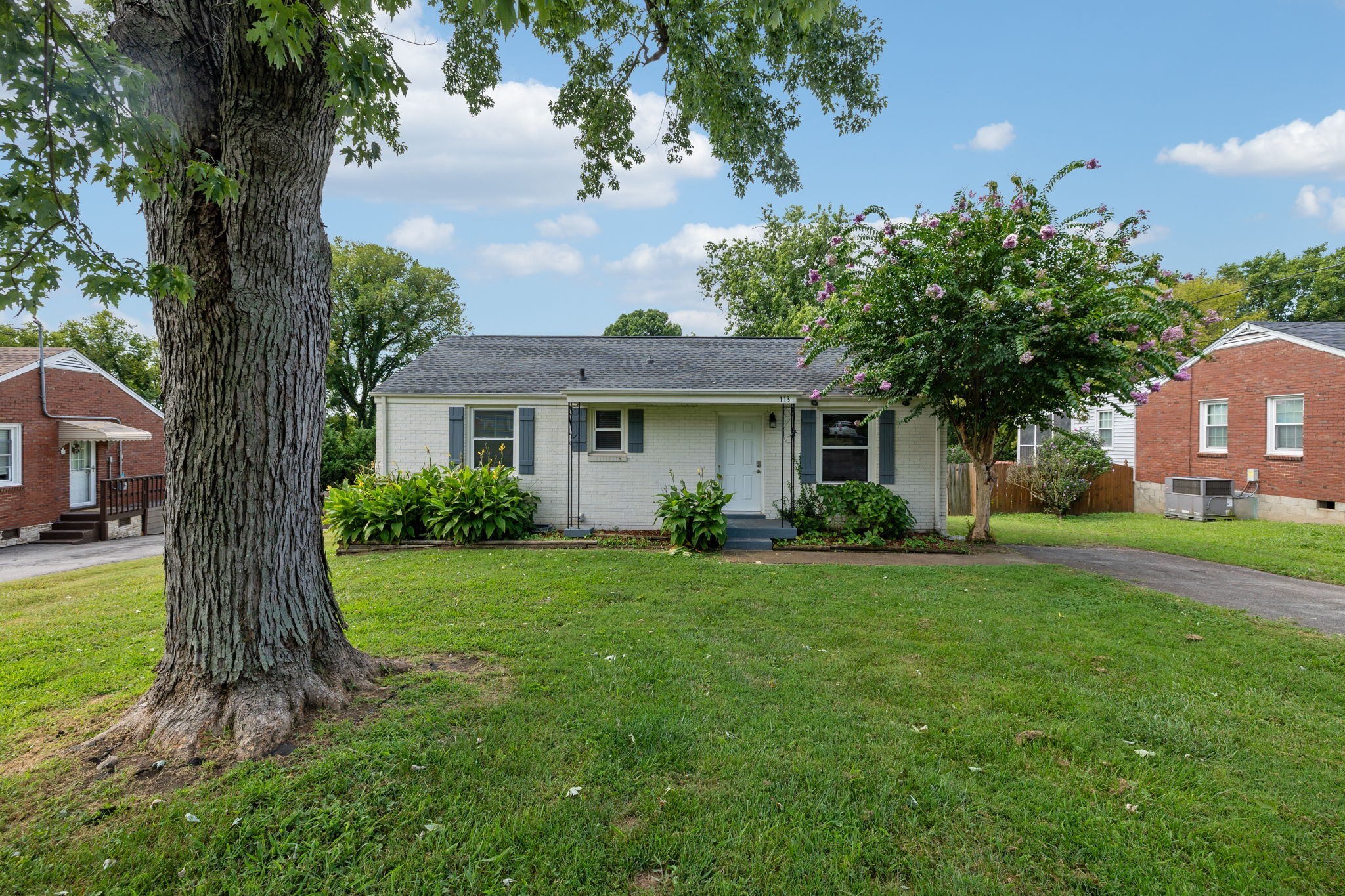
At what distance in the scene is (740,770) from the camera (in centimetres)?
285

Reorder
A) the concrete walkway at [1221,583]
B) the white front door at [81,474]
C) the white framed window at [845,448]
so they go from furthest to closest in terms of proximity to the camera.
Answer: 1. the white front door at [81,474]
2. the white framed window at [845,448]
3. the concrete walkway at [1221,583]

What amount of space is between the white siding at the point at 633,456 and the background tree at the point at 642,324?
28293mm

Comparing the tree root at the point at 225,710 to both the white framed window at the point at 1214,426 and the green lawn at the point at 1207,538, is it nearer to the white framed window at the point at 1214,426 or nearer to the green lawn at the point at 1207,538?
the green lawn at the point at 1207,538

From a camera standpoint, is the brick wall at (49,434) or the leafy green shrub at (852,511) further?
the brick wall at (49,434)

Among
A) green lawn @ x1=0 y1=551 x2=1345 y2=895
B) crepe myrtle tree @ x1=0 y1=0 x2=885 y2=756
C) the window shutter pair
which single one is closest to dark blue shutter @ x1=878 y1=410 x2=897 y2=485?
the window shutter pair

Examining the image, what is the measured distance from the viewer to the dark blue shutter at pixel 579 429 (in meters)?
11.4

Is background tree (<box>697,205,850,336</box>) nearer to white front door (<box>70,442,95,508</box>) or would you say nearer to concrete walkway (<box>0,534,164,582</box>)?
concrete walkway (<box>0,534,164,582</box>)

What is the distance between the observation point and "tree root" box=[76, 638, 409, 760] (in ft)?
9.39

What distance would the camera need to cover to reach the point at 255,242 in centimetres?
305

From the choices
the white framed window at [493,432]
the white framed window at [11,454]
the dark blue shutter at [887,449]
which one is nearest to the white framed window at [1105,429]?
the dark blue shutter at [887,449]

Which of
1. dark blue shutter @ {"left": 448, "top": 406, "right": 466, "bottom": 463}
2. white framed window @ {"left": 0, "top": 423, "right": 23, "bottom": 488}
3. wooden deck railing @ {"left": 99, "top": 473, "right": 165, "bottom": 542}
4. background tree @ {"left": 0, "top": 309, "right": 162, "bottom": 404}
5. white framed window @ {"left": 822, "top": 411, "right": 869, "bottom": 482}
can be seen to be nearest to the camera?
white framed window @ {"left": 822, "top": 411, "right": 869, "bottom": 482}

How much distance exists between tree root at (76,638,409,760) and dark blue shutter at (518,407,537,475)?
841 centimetres

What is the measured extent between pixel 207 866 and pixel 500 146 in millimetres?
9834

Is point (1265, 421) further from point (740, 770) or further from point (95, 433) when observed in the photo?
point (95, 433)
